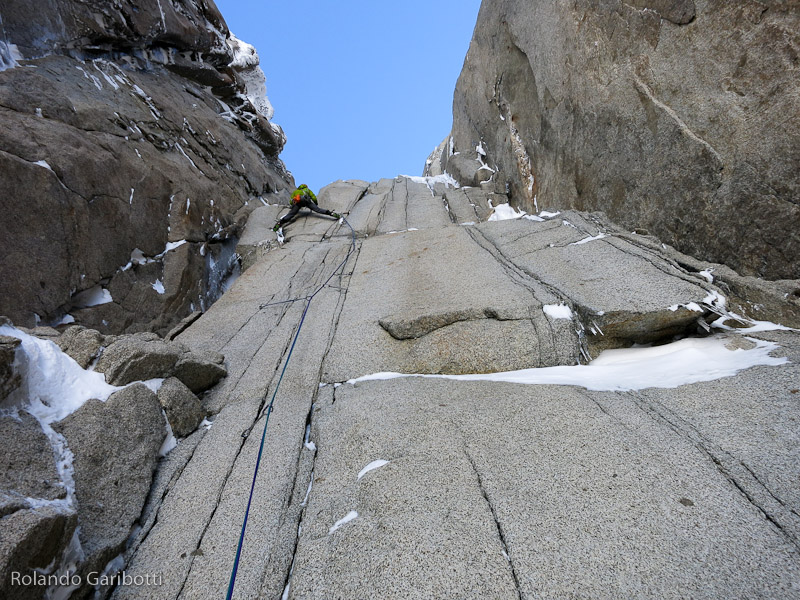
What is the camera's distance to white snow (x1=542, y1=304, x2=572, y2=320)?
4527 millimetres

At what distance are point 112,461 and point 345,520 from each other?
70.6 inches

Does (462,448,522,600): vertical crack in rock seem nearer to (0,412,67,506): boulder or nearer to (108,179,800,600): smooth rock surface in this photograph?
(108,179,800,600): smooth rock surface

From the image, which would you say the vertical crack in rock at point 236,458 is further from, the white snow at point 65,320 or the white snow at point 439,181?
the white snow at point 439,181

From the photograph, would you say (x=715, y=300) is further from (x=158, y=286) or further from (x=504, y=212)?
(x=158, y=286)

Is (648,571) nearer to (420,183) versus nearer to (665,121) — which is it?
(665,121)

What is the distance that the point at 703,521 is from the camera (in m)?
2.16

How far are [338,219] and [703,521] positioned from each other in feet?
35.3

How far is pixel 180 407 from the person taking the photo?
3.73 m

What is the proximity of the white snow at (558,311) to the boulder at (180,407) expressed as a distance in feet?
12.2

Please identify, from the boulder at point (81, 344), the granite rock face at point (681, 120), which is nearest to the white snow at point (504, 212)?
the granite rock face at point (681, 120)

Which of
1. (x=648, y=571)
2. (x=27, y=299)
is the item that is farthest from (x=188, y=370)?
(x=648, y=571)

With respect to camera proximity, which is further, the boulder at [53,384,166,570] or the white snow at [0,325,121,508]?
the white snow at [0,325,121,508]

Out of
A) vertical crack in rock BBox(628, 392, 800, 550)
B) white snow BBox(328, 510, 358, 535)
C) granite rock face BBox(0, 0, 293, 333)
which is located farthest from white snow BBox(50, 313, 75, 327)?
vertical crack in rock BBox(628, 392, 800, 550)

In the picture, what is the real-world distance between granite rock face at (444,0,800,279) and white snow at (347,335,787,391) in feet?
4.92
